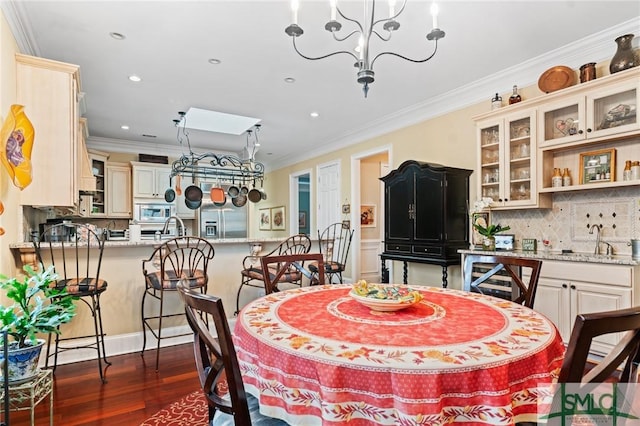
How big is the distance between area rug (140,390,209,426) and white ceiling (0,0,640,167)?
271cm

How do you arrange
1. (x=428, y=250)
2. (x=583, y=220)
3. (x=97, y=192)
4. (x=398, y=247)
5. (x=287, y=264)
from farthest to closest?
(x=97, y=192)
(x=398, y=247)
(x=428, y=250)
(x=583, y=220)
(x=287, y=264)

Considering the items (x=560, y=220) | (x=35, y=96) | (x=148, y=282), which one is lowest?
(x=148, y=282)

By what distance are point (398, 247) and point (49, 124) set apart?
370cm

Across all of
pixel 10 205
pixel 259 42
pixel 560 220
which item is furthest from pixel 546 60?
pixel 10 205

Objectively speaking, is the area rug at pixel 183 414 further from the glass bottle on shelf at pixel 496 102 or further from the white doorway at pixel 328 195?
the white doorway at pixel 328 195

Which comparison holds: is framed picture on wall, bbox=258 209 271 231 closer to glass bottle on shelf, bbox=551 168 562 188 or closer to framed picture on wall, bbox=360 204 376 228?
framed picture on wall, bbox=360 204 376 228

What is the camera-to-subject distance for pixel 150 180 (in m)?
6.83

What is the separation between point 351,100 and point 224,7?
226 centimetres

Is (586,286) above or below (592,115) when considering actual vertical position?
below

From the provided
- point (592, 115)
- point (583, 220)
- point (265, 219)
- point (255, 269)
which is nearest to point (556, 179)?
point (583, 220)

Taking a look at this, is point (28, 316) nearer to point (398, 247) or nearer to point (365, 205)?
point (398, 247)

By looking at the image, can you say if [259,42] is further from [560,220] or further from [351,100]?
[560,220]

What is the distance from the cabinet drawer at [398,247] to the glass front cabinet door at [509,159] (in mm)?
1053

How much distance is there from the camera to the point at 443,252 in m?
3.88
